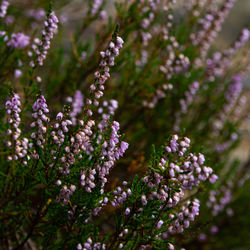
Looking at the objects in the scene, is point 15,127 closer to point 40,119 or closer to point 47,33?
point 40,119

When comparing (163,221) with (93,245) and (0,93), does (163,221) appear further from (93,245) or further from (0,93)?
(0,93)

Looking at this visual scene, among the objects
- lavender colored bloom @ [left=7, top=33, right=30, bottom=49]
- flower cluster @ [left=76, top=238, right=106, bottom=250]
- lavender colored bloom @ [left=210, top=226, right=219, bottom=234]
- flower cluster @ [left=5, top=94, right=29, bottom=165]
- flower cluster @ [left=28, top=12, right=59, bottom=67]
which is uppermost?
lavender colored bloom @ [left=7, top=33, right=30, bottom=49]

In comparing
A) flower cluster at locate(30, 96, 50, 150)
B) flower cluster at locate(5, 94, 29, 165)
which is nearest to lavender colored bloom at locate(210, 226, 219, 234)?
flower cluster at locate(5, 94, 29, 165)

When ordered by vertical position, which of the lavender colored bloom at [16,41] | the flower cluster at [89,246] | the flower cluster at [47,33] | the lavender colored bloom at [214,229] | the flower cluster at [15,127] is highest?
the lavender colored bloom at [16,41]

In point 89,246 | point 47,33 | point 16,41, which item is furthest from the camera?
point 16,41

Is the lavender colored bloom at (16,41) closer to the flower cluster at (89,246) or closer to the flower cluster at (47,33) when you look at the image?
the flower cluster at (47,33)

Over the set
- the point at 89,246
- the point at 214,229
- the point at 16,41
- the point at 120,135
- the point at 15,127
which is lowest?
the point at 89,246

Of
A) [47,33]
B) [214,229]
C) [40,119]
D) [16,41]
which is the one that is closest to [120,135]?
[40,119]

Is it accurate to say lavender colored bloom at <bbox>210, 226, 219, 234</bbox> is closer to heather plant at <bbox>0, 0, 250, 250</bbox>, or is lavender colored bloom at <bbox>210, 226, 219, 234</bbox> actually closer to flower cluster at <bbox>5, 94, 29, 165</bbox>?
heather plant at <bbox>0, 0, 250, 250</bbox>

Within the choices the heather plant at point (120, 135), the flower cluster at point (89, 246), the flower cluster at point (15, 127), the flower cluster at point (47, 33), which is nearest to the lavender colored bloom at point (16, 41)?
the heather plant at point (120, 135)
